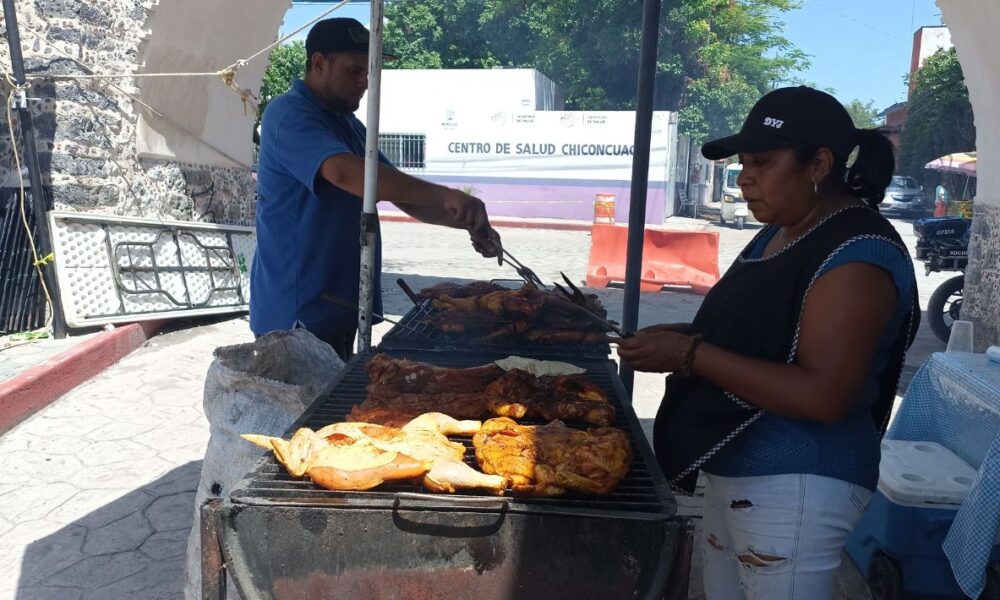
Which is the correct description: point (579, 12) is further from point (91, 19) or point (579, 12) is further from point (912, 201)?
point (91, 19)

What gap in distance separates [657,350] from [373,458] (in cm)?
81

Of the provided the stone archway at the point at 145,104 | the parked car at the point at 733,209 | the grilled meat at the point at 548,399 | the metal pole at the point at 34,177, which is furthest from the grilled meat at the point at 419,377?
the parked car at the point at 733,209

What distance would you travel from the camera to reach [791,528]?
6.51ft

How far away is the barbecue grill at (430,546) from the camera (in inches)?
68.1

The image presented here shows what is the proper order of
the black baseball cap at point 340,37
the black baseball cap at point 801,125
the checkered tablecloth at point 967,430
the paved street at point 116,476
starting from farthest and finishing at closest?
the paved street at point 116,476
the black baseball cap at point 340,37
the checkered tablecloth at point 967,430
the black baseball cap at point 801,125

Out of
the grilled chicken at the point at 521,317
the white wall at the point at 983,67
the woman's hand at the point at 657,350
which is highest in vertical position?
the white wall at the point at 983,67

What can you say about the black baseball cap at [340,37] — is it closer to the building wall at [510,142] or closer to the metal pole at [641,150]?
the metal pole at [641,150]

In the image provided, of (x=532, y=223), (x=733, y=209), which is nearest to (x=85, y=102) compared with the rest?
(x=532, y=223)

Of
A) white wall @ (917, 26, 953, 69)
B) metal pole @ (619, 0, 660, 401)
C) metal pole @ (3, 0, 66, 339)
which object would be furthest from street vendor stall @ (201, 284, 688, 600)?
white wall @ (917, 26, 953, 69)

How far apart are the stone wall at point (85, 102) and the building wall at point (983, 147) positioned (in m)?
7.21

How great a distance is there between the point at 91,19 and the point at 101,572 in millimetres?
5211

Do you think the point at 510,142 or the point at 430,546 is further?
the point at 510,142

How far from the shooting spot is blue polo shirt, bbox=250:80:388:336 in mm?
2951

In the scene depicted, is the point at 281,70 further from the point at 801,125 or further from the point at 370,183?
the point at 801,125
